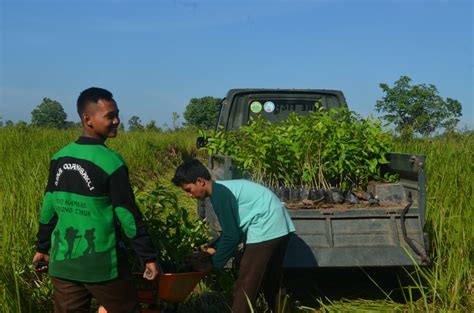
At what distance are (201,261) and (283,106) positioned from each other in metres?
3.42

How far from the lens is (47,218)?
2.86 metres

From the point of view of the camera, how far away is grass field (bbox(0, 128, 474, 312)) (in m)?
3.52

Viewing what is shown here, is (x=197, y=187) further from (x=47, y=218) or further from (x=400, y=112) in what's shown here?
(x=400, y=112)

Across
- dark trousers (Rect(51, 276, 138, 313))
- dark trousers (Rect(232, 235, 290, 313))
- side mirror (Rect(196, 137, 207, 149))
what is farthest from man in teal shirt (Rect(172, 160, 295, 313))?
side mirror (Rect(196, 137, 207, 149))

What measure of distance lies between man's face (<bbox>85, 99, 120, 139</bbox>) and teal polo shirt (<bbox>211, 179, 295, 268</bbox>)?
2.55 feet

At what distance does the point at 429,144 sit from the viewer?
7.43 metres

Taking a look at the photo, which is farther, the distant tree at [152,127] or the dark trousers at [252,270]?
the distant tree at [152,127]

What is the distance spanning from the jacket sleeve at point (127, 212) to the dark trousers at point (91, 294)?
201mm

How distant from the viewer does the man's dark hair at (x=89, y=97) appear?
9.08ft

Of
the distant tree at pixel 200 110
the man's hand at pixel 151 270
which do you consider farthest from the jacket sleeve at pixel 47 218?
the distant tree at pixel 200 110

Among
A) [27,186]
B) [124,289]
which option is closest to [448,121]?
[27,186]

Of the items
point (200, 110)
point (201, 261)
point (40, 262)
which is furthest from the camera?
point (200, 110)

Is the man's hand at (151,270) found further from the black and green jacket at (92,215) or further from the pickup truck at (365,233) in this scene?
the pickup truck at (365,233)

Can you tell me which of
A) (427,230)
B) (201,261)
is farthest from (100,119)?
(427,230)
